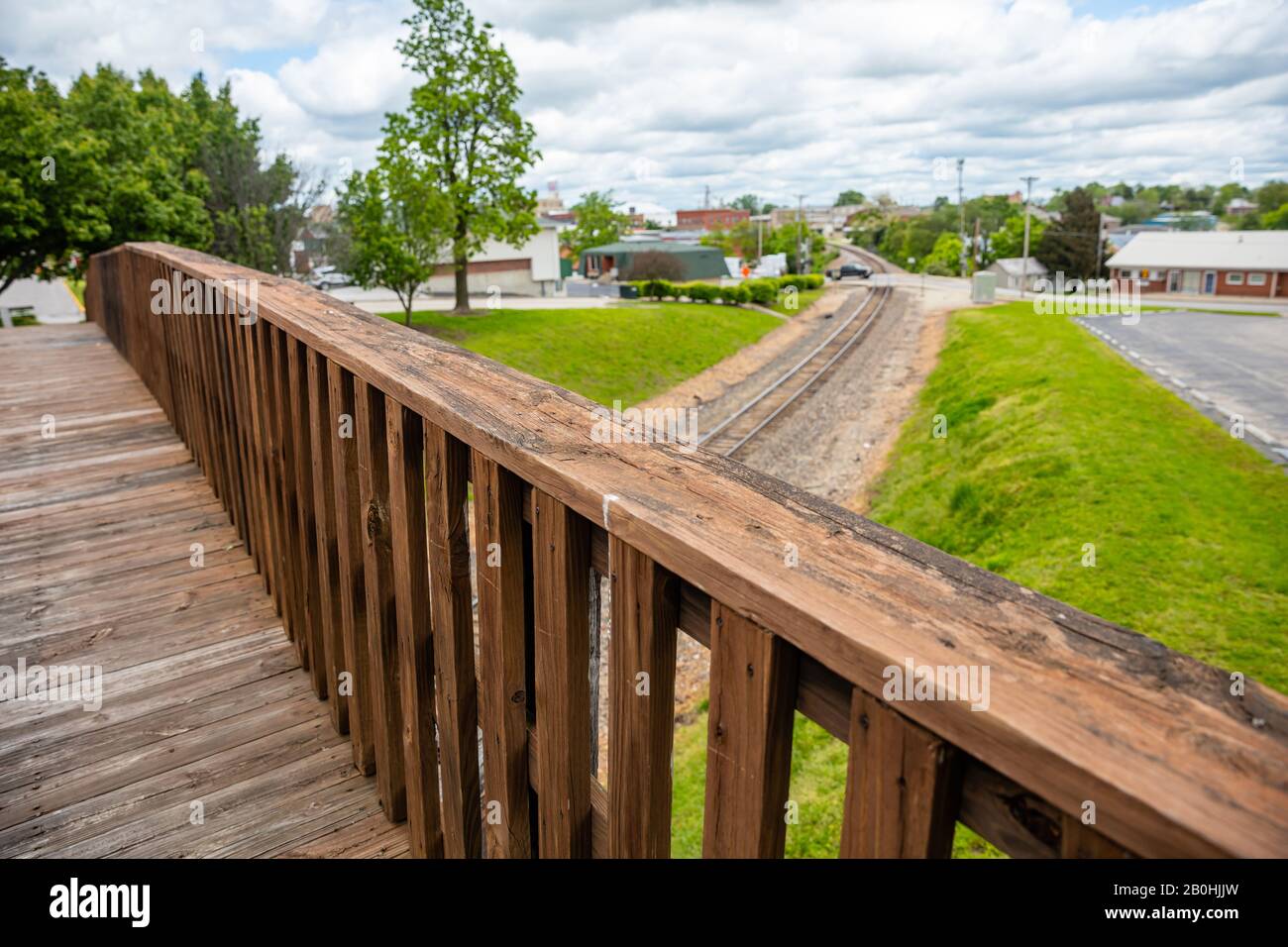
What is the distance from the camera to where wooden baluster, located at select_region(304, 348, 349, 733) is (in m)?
2.52

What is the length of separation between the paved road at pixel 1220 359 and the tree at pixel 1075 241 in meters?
33.5

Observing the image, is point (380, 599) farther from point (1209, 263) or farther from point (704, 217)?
point (704, 217)

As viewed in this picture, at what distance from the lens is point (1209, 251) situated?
55156 mm

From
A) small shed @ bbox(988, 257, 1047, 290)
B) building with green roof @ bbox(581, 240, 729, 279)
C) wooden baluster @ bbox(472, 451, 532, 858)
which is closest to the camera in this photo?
wooden baluster @ bbox(472, 451, 532, 858)

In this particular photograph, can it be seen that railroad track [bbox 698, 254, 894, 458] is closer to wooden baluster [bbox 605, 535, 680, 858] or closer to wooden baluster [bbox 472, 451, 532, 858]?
wooden baluster [bbox 472, 451, 532, 858]

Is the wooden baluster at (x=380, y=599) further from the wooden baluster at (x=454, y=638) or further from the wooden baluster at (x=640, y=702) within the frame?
the wooden baluster at (x=640, y=702)

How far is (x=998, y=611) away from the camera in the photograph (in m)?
0.97

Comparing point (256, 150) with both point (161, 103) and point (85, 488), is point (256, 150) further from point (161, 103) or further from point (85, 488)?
point (85, 488)

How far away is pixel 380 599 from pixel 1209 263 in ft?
207

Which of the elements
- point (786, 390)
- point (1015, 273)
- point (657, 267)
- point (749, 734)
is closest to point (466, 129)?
point (786, 390)

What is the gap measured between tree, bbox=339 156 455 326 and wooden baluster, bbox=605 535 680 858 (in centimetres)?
2671

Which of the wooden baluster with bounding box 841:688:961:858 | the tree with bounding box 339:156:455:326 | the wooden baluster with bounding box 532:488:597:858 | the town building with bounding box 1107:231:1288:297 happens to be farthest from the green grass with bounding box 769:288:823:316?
the wooden baluster with bounding box 841:688:961:858

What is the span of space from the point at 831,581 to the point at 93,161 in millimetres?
28698
